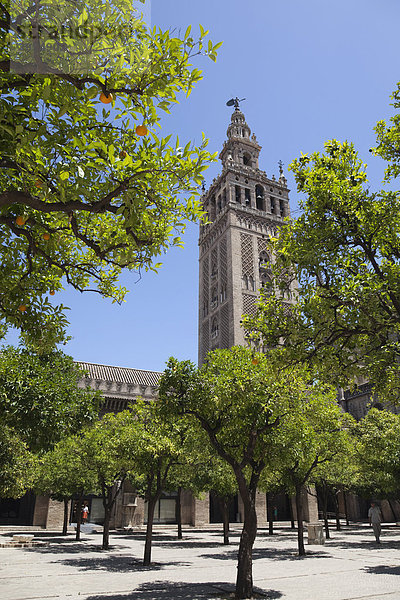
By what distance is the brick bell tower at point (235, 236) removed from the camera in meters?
49.8

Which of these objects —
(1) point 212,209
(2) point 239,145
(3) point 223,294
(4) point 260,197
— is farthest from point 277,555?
(2) point 239,145

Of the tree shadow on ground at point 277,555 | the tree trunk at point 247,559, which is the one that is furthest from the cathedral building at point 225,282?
the tree trunk at point 247,559

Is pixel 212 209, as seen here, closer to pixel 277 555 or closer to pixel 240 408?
pixel 277 555

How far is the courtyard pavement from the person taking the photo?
10.4 meters

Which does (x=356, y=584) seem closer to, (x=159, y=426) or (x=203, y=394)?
(x=203, y=394)

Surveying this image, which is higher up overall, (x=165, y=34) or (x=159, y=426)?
(x=165, y=34)

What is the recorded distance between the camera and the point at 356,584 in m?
11.4

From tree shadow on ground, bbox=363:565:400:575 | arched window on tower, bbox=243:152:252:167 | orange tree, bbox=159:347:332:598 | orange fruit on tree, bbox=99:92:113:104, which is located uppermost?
arched window on tower, bbox=243:152:252:167

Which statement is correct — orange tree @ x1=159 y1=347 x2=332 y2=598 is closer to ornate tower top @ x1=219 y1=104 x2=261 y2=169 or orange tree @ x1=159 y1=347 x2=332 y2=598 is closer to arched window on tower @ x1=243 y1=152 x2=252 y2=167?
ornate tower top @ x1=219 y1=104 x2=261 y2=169

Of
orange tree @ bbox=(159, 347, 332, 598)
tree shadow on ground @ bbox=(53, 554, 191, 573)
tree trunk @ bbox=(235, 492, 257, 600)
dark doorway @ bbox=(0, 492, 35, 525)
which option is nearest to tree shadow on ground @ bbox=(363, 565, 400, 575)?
orange tree @ bbox=(159, 347, 332, 598)

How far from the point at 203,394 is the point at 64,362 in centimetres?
616

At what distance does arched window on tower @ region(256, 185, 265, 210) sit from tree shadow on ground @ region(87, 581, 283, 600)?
50557mm

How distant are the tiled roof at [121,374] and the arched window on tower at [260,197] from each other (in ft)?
86.4

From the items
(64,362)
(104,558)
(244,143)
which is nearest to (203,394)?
(64,362)
